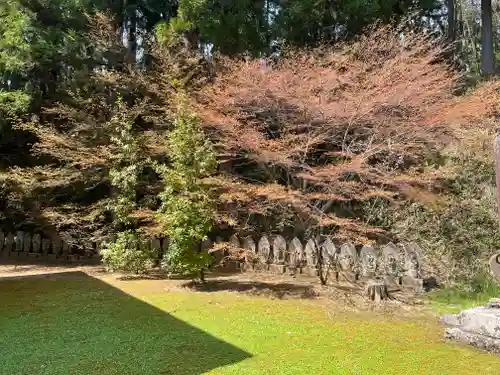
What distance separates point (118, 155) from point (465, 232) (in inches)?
227

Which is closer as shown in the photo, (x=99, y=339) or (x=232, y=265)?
(x=99, y=339)

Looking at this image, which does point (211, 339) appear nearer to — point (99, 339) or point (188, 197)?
point (99, 339)

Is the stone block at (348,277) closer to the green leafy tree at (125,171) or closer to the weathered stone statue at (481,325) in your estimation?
the weathered stone statue at (481,325)

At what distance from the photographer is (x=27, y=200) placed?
33.4 feet

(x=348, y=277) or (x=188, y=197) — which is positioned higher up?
(x=188, y=197)

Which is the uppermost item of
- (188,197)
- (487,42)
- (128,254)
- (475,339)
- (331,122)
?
(487,42)

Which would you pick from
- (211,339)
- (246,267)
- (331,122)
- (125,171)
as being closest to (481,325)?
(211,339)

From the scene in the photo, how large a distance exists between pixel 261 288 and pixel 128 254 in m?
2.45

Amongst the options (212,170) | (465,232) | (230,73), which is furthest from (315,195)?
(230,73)

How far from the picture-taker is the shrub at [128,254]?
24.5 feet

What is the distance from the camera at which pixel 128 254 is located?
7496 millimetres

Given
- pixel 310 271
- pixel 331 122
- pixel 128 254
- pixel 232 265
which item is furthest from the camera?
pixel 232 265

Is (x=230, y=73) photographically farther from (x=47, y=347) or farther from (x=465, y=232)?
(x=47, y=347)

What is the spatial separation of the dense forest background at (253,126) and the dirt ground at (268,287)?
88 centimetres
